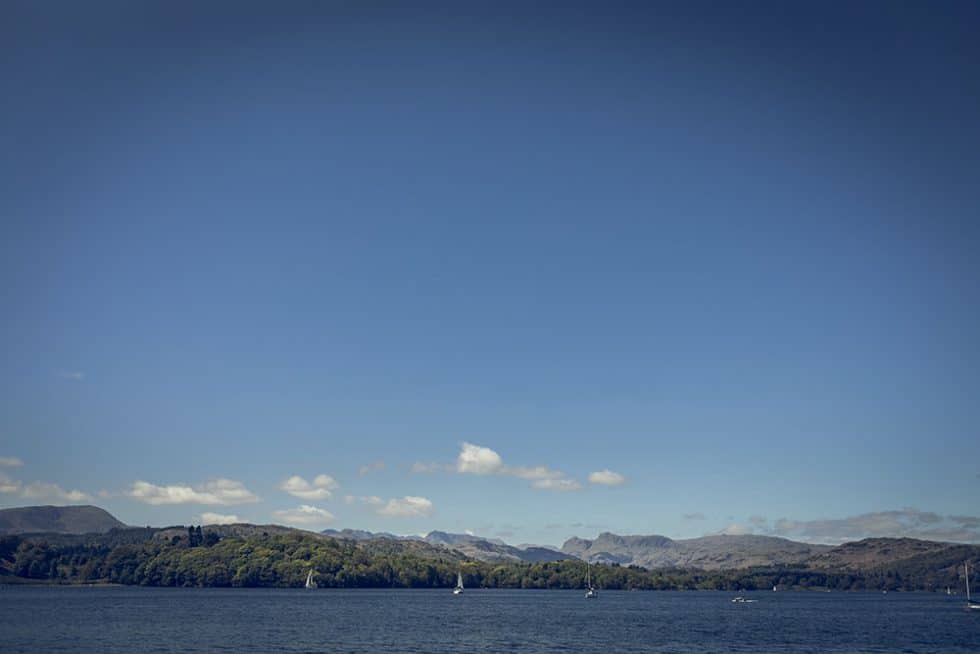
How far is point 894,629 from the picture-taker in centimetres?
17112

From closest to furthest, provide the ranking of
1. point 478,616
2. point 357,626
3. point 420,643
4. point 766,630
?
1. point 420,643
2. point 357,626
3. point 766,630
4. point 478,616

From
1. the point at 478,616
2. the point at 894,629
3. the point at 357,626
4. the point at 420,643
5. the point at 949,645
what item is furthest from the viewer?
the point at 478,616

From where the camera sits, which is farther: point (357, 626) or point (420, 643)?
point (357, 626)

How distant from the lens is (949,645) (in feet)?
441

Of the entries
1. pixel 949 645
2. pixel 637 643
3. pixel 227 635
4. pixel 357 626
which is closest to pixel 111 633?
pixel 227 635

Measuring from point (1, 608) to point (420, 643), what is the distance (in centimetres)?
12771

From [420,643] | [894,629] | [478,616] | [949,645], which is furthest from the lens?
[478,616]

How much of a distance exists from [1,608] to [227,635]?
334 feet

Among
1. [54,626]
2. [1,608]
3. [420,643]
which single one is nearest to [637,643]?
[420,643]

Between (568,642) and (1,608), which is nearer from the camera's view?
(568,642)

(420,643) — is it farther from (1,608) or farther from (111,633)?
(1,608)

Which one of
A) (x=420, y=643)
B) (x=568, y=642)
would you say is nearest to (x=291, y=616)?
(x=420, y=643)

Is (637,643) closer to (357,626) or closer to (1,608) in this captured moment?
(357,626)

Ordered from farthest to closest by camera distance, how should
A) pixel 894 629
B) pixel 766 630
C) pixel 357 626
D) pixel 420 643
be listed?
pixel 894 629 < pixel 766 630 < pixel 357 626 < pixel 420 643
